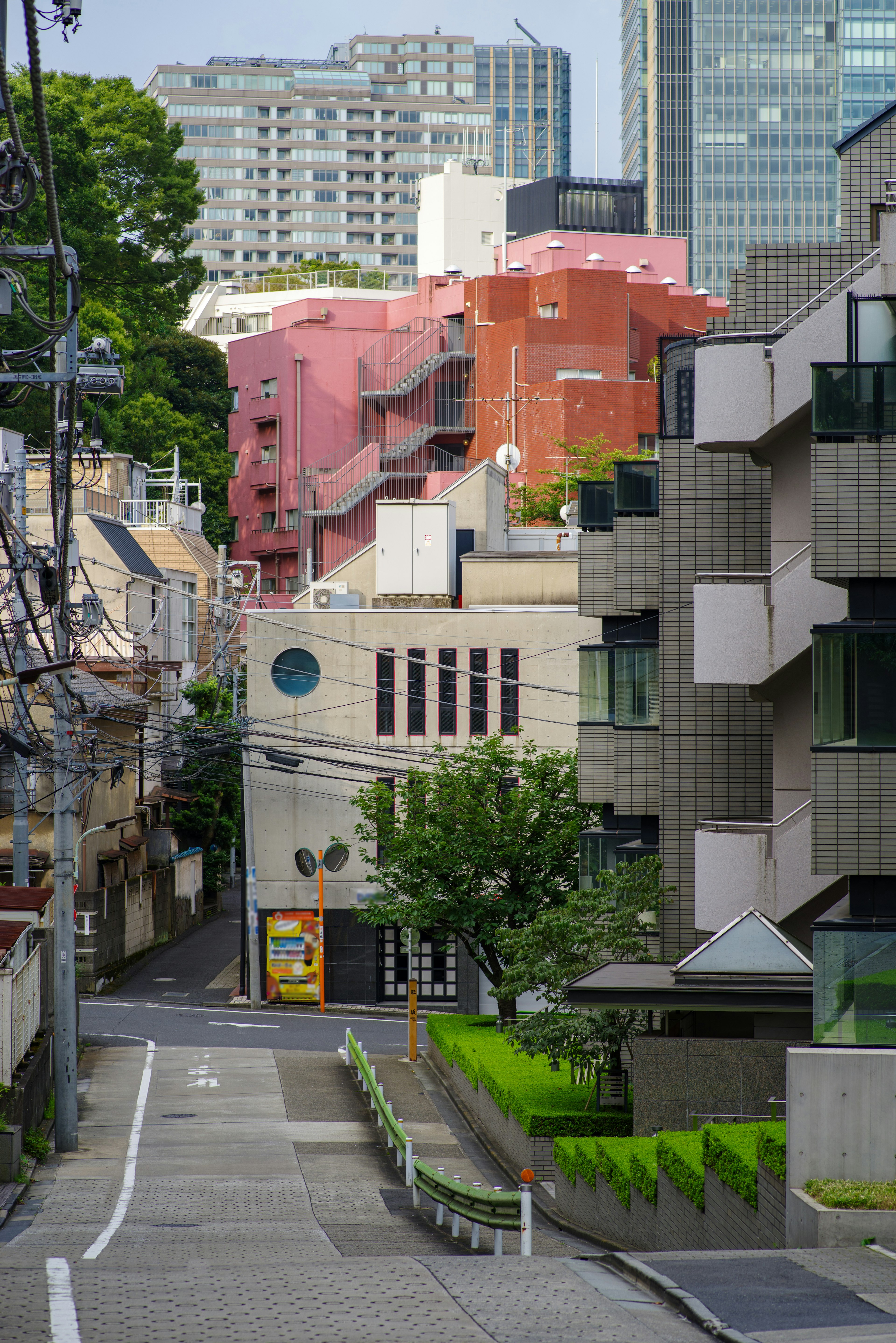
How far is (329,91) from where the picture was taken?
199750 millimetres

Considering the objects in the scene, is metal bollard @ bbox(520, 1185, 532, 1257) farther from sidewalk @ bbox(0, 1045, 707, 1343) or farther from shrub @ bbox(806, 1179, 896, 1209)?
shrub @ bbox(806, 1179, 896, 1209)

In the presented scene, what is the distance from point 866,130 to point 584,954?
478 inches

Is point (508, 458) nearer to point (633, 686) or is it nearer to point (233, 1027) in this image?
point (233, 1027)

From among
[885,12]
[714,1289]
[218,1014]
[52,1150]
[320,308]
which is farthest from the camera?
[885,12]

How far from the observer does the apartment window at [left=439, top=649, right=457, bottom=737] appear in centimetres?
4378

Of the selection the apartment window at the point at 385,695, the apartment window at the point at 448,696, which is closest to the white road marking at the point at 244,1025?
the apartment window at the point at 385,695

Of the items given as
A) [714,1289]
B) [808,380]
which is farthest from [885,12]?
[714,1289]

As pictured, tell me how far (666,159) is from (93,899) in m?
142

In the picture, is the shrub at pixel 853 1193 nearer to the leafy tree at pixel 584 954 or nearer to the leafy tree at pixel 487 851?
the leafy tree at pixel 584 954

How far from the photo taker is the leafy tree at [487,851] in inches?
1254

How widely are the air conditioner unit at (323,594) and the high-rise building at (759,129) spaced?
382 feet

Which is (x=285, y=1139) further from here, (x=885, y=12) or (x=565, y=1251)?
(x=885, y=12)

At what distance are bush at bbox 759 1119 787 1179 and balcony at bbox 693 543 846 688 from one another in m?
5.98

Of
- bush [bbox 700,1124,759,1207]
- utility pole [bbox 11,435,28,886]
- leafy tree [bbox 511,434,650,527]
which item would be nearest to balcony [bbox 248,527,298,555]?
leafy tree [bbox 511,434,650,527]
